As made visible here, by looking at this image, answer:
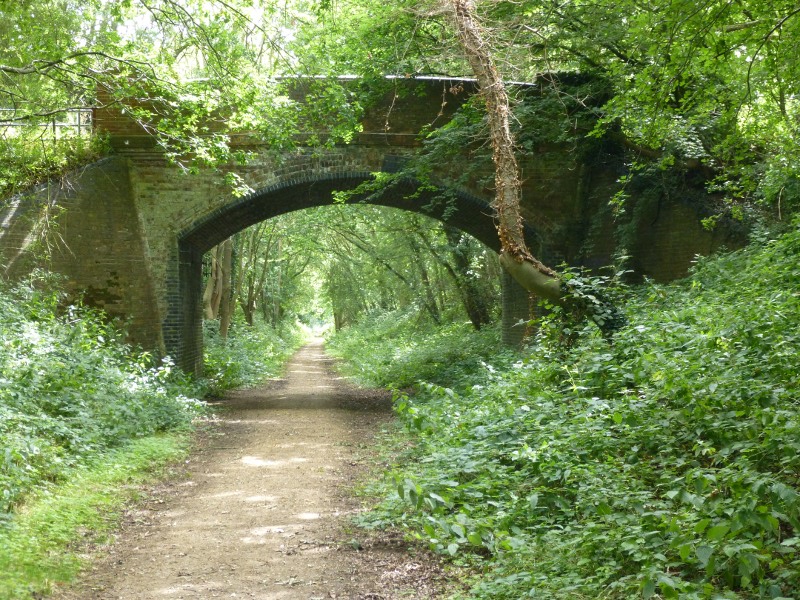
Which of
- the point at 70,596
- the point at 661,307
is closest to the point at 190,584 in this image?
the point at 70,596

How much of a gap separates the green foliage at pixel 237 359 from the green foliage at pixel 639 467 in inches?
348

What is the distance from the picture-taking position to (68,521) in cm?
512

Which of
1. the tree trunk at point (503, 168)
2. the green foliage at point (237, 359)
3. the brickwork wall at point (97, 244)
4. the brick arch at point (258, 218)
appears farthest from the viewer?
the green foliage at point (237, 359)

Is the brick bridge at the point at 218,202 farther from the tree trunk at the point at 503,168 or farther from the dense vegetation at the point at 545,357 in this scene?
the tree trunk at the point at 503,168

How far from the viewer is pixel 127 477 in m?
6.58

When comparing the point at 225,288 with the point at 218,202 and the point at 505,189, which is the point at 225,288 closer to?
the point at 218,202

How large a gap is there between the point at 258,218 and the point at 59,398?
7345 millimetres

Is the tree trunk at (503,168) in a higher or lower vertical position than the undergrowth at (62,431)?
higher

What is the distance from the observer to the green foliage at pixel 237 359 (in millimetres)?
15484

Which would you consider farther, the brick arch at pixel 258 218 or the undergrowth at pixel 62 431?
the brick arch at pixel 258 218

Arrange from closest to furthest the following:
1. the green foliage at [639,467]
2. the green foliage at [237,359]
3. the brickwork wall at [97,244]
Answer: the green foliage at [639,467], the brickwork wall at [97,244], the green foliage at [237,359]

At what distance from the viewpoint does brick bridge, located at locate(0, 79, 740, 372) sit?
12008 mm

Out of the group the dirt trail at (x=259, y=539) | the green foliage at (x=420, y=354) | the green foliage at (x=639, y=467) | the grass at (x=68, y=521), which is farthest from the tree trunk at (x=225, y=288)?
the green foliage at (x=639, y=467)

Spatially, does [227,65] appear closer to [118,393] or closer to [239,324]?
[118,393]
